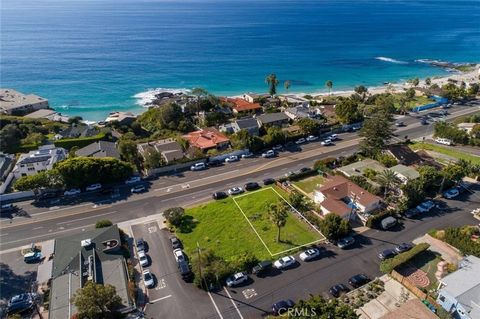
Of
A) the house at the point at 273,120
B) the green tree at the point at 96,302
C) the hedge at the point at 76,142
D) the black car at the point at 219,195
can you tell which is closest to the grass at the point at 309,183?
the black car at the point at 219,195

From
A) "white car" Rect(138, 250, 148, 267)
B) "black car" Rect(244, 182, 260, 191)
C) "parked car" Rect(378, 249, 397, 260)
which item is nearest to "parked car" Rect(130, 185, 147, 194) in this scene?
"white car" Rect(138, 250, 148, 267)

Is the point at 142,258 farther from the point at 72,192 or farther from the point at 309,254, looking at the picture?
the point at 72,192

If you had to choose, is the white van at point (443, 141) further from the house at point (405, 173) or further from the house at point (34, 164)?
the house at point (34, 164)

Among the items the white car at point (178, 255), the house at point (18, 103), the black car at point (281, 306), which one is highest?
the house at point (18, 103)

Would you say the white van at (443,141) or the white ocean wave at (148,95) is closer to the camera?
the white van at (443,141)

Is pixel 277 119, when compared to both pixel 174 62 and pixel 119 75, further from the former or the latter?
pixel 174 62

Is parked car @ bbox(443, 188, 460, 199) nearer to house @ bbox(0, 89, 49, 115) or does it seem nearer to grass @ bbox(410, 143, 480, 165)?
grass @ bbox(410, 143, 480, 165)
